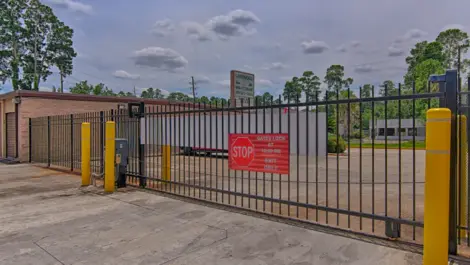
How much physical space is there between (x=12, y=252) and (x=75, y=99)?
14967 mm

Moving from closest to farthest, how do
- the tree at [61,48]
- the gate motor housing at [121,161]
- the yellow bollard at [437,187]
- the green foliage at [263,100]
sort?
the yellow bollard at [437,187] → the green foliage at [263,100] → the gate motor housing at [121,161] → the tree at [61,48]

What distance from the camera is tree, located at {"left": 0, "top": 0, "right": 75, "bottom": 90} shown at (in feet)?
123

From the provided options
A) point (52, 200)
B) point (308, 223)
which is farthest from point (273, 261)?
→ point (52, 200)

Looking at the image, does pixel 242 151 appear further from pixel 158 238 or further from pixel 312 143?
pixel 158 238

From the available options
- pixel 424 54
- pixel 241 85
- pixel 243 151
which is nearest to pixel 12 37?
pixel 241 85

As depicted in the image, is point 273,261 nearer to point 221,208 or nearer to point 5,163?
point 221,208

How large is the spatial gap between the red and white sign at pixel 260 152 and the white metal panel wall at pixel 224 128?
0.15m

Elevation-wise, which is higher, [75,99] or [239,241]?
[75,99]

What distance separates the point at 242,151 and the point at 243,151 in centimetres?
3

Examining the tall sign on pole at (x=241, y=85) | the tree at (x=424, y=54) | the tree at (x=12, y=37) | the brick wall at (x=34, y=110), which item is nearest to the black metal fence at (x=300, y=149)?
the brick wall at (x=34, y=110)

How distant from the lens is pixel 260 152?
5.76 m

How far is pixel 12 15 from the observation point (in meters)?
37.5

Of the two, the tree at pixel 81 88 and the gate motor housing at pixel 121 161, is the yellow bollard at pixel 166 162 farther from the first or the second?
the tree at pixel 81 88

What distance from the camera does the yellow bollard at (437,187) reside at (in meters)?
3.22
